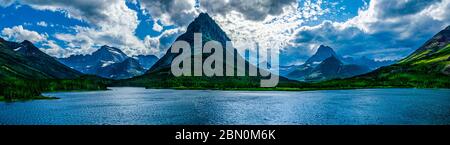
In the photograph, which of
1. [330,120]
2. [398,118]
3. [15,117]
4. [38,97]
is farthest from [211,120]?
[38,97]

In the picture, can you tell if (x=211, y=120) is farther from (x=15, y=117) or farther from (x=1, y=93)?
(x=1, y=93)
